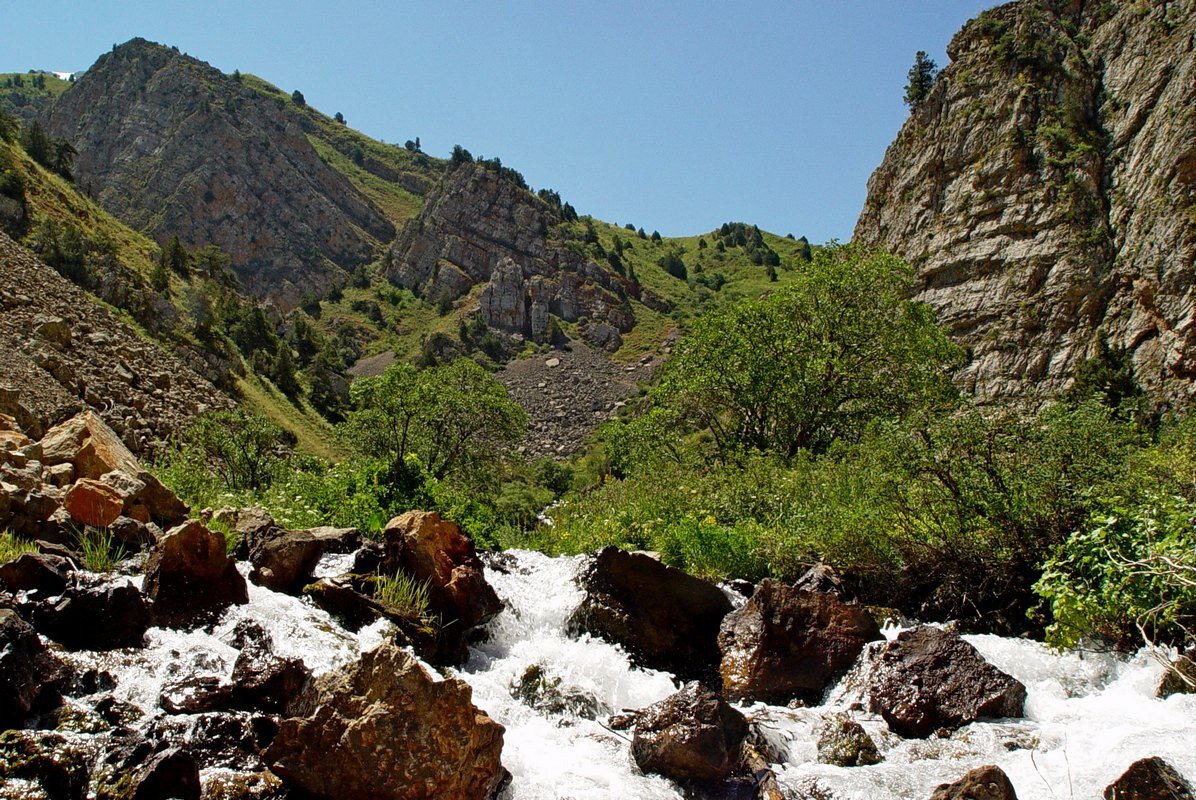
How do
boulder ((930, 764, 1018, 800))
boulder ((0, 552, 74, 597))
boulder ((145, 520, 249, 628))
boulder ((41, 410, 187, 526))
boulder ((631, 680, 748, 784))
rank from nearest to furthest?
boulder ((930, 764, 1018, 800))
boulder ((631, 680, 748, 784))
boulder ((0, 552, 74, 597))
boulder ((145, 520, 249, 628))
boulder ((41, 410, 187, 526))

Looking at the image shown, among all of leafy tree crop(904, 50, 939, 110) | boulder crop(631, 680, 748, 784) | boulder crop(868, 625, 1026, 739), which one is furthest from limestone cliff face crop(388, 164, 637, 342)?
boulder crop(631, 680, 748, 784)

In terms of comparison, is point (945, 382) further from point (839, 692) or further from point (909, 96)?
point (909, 96)

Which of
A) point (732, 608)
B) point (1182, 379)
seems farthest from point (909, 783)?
point (1182, 379)

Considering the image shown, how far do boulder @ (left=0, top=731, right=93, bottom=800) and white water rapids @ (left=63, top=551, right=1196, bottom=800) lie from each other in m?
0.77

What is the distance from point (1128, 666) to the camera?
25.5ft

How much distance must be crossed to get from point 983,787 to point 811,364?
1755cm

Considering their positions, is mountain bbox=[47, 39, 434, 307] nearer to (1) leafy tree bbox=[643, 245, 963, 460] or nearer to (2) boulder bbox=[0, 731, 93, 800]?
(1) leafy tree bbox=[643, 245, 963, 460]

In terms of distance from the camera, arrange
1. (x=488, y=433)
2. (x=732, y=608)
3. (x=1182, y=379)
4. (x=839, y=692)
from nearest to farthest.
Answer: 1. (x=839, y=692)
2. (x=732, y=608)
3. (x=488, y=433)
4. (x=1182, y=379)

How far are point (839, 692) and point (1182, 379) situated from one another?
39.7 metres

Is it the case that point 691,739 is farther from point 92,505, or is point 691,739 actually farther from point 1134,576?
point 92,505

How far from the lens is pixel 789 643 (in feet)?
29.1

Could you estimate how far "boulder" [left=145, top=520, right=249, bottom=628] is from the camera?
7.23m

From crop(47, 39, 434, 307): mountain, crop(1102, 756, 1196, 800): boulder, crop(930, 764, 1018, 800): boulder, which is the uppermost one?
crop(47, 39, 434, 307): mountain

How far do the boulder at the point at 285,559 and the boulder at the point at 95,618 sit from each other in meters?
1.81
